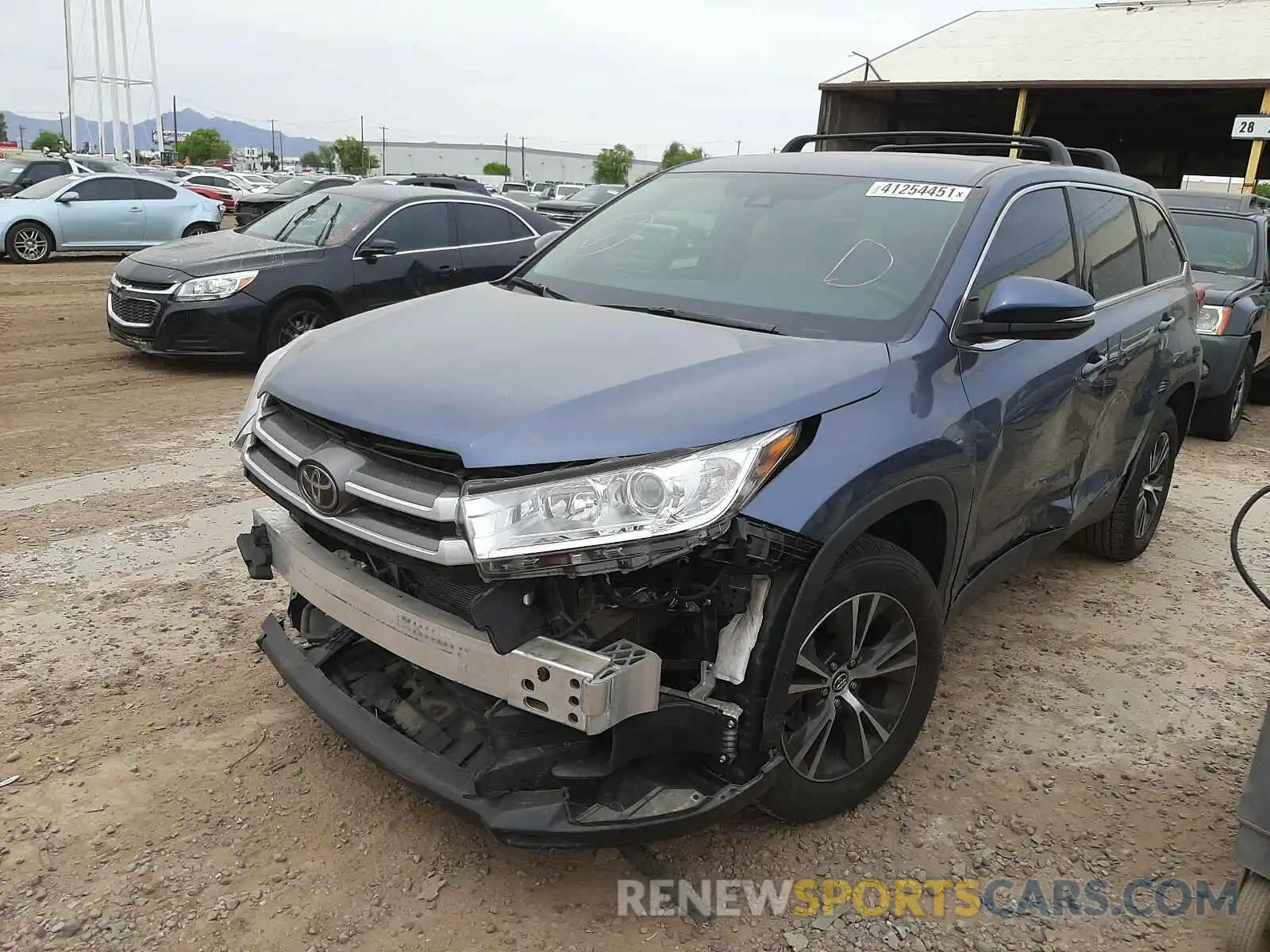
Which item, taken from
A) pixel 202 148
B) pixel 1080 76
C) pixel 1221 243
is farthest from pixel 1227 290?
pixel 202 148

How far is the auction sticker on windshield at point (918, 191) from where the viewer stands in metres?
3.21

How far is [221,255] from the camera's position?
816 centimetres

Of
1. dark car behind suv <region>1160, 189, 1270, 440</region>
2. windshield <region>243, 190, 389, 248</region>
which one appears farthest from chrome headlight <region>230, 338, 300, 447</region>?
dark car behind suv <region>1160, 189, 1270, 440</region>

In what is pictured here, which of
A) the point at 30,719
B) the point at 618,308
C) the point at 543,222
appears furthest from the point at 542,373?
the point at 543,222

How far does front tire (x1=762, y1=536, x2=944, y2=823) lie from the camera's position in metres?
2.51

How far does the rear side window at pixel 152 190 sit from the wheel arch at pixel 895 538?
16711 millimetres

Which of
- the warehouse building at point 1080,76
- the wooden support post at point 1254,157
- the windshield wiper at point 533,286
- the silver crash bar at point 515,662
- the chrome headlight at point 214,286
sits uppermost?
the warehouse building at point 1080,76

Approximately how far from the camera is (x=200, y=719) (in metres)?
3.17

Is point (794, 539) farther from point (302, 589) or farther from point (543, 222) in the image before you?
point (543, 222)

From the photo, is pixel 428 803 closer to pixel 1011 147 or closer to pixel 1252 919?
pixel 1252 919

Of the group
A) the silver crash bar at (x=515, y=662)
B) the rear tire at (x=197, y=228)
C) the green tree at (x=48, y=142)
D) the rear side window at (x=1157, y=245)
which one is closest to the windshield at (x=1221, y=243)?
the rear side window at (x=1157, y=245)

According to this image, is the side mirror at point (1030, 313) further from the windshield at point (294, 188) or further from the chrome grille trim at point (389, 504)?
the windshield at point (294, 188)

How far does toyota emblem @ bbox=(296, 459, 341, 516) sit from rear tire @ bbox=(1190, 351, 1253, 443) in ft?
24.8

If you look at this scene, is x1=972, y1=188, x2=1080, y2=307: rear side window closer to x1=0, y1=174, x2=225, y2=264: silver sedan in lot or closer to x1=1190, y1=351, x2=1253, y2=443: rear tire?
x1=1190, y1=351, x2=1253, y2=443: rear tire
